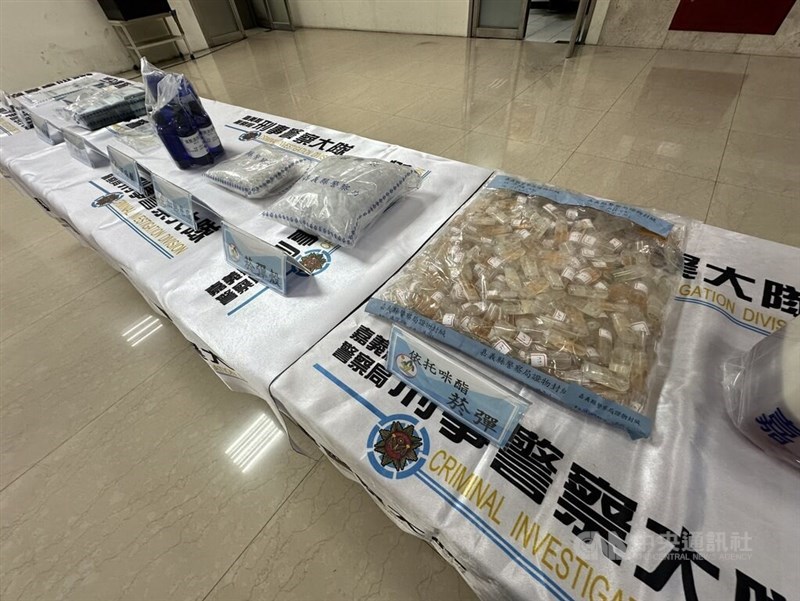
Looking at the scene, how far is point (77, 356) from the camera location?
117cm

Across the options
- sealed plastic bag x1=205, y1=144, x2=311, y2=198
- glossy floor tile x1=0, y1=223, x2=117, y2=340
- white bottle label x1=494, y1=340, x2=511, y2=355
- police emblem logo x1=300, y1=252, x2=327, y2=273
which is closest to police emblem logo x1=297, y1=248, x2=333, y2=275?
police emblem logo x1=300, y1=252, x2=327, y2=273

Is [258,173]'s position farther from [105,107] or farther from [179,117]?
[105,107]

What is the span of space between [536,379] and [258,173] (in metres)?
0.79

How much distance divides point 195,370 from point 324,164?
2.59 feet

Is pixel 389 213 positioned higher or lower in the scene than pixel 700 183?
higher

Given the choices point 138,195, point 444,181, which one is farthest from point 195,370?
point 444,181

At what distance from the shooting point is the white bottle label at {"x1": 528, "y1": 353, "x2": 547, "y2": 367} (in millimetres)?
472

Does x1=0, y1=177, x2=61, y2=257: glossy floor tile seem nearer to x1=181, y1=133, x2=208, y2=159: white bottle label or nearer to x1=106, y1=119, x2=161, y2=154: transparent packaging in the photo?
x1=106, y1=119, x2=161, y2=154: transparent packaging

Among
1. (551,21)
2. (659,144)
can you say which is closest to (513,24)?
(551,21)

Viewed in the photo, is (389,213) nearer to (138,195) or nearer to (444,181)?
(444,181)

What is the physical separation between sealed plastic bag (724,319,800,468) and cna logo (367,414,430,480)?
1.21 feet

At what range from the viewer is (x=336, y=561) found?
0.76 m

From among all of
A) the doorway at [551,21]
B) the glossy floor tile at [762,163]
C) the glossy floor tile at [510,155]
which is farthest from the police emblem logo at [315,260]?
the doorway at [551,21]

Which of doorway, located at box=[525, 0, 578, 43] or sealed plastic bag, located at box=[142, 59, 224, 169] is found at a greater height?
sealed plastic bag, located at box=[142, 59, 224, 169]
